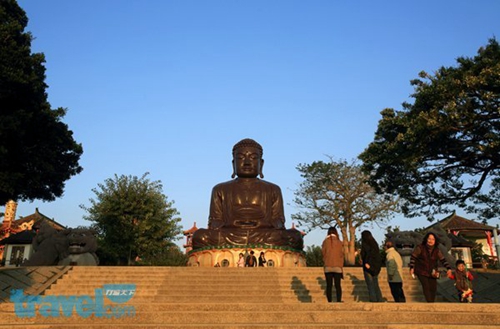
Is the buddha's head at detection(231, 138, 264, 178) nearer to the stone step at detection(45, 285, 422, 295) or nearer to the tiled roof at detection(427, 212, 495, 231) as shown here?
the stone step at detection(45, 285, 422, 295)

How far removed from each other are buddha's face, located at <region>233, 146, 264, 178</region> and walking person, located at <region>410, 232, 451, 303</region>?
11.7m

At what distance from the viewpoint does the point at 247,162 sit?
58.7 ft

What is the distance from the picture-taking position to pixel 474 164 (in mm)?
12289

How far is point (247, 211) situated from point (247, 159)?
2287 millimetres

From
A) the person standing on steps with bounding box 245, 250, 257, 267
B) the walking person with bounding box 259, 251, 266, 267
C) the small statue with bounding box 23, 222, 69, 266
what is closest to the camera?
the small statue with bounding box 23, 222, 69, 266

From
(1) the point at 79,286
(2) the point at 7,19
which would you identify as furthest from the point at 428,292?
(2) the point at 7,19

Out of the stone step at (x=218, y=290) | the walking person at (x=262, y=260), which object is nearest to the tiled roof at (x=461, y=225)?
the walking person at (x=262, y=260)

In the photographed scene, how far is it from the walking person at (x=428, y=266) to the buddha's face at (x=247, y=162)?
11.7 m

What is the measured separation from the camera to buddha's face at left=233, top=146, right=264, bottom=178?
58.6 feet

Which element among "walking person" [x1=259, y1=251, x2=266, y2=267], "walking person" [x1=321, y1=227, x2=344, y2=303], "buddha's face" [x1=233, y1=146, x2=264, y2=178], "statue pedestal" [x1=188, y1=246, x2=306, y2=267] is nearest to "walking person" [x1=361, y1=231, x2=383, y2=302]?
"walking person" [x1=321, y1=227, x2=344, y2=303]

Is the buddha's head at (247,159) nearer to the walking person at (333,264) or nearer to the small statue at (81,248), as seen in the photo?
the small statue at (81,248)

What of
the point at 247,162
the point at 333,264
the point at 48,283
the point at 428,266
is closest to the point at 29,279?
the point at 48,283

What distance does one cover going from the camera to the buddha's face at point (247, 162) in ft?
58.6

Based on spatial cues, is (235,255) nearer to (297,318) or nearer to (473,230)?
(297,318)
